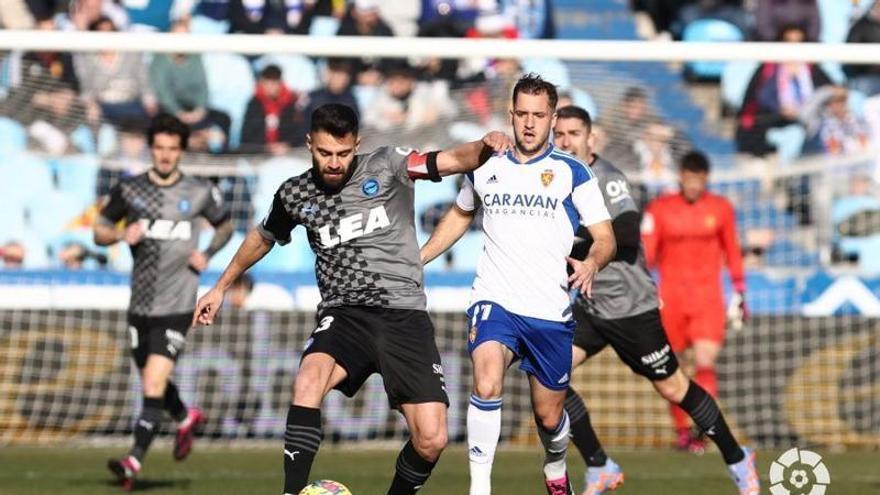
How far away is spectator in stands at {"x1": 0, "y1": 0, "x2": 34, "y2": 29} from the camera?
18.2 meters

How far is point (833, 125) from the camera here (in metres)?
16.7

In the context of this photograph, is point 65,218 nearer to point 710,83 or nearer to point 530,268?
point 710,83

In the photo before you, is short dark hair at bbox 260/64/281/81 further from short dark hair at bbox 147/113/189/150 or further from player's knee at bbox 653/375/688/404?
player's knee at bbox 653/375/688/404

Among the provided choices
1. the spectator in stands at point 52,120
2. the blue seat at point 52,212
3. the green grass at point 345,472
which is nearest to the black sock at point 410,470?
the green grass at point 345,472

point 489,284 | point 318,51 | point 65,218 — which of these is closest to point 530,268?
point 489,284

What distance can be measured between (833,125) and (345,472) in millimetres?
7425

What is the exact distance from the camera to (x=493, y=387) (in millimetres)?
8109

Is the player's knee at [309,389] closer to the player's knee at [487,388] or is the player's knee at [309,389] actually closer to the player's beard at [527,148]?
the player's knee at [487,388]

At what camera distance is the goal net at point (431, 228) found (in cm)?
1402

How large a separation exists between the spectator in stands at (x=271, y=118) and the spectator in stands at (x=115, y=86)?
3.73 ft

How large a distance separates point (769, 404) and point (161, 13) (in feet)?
27.9

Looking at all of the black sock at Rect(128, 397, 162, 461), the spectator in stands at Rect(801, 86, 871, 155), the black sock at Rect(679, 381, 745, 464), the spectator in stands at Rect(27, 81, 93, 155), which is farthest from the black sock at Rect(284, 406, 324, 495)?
the spectator in stands at Rect(801, 86, 871, 155)

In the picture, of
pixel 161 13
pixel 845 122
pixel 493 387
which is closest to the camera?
pixel 493 387

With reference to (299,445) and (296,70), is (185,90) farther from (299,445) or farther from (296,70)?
(299,445)
